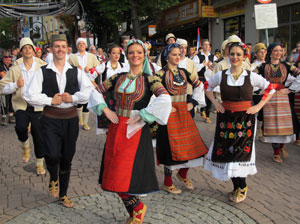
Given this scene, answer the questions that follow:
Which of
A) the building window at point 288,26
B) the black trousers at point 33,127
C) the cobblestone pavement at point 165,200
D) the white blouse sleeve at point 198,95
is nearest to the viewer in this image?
→ the cobblestone pavement at point 165,200

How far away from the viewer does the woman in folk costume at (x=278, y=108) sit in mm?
6066

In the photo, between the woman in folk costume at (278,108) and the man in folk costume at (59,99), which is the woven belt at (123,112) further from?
the woman in folk costume at (278,108)

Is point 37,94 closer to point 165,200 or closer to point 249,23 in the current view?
point 165,200

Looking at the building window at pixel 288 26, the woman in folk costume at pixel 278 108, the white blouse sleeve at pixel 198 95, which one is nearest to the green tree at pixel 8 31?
the building window at pixel 288 26

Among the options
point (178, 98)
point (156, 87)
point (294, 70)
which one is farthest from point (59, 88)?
point (294, 70)

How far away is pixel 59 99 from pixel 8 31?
2527 inches

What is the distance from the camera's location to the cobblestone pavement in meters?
4.06

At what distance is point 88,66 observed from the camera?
28.6ft

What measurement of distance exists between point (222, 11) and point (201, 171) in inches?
672

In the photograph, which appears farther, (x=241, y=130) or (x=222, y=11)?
(x=222, y=11)

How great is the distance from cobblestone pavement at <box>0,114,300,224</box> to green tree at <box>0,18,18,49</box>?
168 feet

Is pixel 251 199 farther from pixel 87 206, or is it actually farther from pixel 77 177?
pixel 77 177

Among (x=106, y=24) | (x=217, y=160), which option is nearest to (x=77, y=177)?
(x=217, y=160)

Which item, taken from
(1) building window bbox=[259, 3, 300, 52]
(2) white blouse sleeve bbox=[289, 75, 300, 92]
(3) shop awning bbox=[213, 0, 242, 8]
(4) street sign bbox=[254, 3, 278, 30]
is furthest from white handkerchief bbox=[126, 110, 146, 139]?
(3) shop awning bbox=[213, 0, 242, 8]
